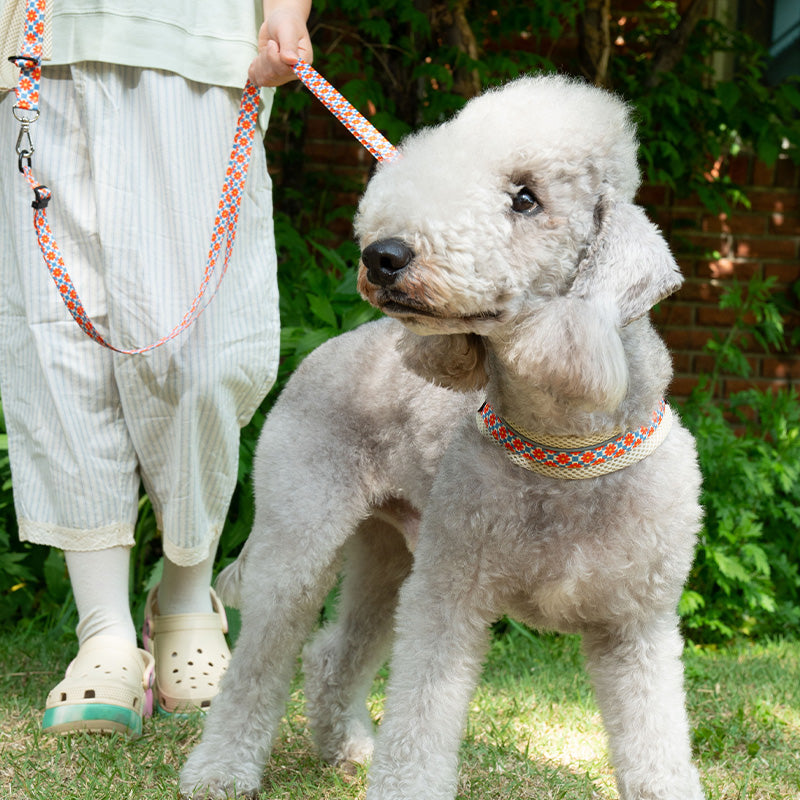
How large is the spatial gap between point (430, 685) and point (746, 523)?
2460mm

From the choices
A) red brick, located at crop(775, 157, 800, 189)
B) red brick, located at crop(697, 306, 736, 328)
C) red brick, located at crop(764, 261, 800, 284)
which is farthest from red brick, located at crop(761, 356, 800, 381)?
red brick, located at crop(775, 157, 800, 189)

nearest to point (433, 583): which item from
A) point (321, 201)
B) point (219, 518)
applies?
point (219, 518)

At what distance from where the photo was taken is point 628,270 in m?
1.51

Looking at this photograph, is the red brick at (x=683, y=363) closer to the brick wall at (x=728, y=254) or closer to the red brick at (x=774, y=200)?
the brick wall at (x=728, y=254)

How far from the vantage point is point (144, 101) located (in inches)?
88.3

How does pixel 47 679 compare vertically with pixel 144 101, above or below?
below

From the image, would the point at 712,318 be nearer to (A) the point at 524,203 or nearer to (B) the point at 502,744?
(B) the point at 502,744

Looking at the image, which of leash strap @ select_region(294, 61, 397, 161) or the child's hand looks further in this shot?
the child's hand

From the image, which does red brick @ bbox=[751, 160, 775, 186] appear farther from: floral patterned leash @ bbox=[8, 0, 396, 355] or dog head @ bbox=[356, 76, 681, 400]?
dog head @ bbox=[356, 76, 681, 400]

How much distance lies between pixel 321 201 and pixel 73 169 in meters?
2.59

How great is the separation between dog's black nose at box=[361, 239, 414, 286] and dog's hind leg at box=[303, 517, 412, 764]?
3.25ft

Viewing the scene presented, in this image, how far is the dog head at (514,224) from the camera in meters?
1.49

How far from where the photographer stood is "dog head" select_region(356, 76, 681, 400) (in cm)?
149

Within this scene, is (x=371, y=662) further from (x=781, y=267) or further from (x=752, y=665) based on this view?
(x=781, y=267)
